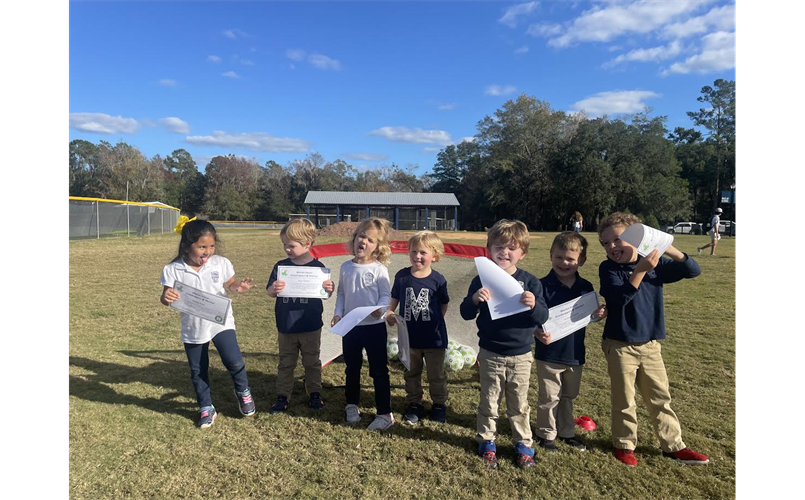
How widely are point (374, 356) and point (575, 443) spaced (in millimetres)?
1605

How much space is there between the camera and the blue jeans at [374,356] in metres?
3.54

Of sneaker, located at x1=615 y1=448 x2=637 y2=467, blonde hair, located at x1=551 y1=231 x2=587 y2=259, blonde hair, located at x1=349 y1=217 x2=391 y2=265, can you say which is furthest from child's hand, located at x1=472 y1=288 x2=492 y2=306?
sneaker, located at x1=615 y1=448 x2=637 y2=467

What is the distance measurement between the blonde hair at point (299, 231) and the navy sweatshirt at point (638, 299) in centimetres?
231

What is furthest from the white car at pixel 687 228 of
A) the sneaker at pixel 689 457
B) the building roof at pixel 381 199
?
the sneaker at pixel 689 457

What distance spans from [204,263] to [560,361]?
2793 mm

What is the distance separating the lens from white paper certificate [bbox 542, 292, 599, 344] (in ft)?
9.83

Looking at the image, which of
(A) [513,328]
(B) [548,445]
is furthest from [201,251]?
(B) [548,445]

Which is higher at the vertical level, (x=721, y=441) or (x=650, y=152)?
(x=650, y=152)

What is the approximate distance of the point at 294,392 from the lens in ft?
13.8

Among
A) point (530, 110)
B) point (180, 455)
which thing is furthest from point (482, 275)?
point (530, 110)

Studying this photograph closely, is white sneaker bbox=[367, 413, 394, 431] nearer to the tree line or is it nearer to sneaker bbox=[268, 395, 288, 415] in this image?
sneaker bbox=[268, 395, 288, 415]

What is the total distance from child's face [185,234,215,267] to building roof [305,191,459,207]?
39.1 m

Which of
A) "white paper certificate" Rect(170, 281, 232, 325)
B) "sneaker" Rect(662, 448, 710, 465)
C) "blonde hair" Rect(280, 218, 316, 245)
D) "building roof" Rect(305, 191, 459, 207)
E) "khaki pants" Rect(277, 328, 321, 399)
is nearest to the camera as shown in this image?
"sneaker" Rect(662, 448, 710, 465)

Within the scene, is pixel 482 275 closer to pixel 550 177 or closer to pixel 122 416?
pixel 122 416
